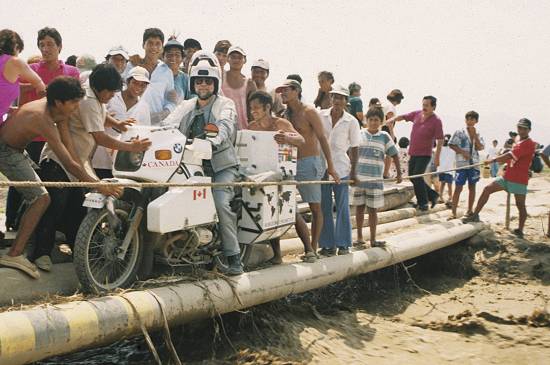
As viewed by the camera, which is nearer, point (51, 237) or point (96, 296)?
point (96, 296)

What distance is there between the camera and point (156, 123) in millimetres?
6098

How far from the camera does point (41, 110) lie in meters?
4.44

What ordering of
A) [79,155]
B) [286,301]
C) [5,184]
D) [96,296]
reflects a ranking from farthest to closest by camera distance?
[286,301] → [79,155] → [96,296] → [5,184]

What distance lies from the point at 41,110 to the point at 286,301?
126 inches

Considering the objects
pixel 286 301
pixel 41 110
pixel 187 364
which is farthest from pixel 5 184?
pixel 286 301

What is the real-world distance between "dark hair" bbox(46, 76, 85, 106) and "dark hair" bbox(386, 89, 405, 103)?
7446mm

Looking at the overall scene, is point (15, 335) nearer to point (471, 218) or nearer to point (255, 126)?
point (255, 126)

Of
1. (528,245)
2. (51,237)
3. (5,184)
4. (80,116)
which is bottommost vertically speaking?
(528,245)

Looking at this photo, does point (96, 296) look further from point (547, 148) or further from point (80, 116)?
point (547, 148)

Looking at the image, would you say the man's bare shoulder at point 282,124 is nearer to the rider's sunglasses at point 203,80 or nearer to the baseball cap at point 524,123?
the rider's sunglasses at point 203,80

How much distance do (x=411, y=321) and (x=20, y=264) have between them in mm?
4401

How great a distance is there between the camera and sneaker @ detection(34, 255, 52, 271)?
4.70m

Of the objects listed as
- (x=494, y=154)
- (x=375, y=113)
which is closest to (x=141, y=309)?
(x=375, y=113)

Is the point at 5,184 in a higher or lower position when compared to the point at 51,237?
higher
